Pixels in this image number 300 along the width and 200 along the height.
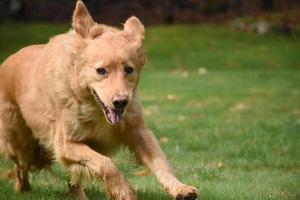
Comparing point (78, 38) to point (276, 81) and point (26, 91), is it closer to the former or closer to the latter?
point (26, 91)

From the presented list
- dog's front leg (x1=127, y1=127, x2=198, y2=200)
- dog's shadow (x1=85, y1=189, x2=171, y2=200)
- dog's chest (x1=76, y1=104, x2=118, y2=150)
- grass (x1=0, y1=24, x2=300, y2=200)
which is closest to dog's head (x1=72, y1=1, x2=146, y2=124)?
dog's chest (x1=76, y1=104, x2=118, y2=150)

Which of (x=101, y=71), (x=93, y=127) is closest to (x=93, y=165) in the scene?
(x=93, y=127)

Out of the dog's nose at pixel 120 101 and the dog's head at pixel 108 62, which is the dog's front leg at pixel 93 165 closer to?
the dog's head at pixel 108 62

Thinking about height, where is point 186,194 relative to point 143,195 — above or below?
above

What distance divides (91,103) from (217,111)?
373 inches

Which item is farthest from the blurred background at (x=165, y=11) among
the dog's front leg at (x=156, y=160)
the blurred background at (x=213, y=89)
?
the dog's front leg at (x=156, y=160)

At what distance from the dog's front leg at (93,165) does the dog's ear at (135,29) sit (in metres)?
1.08

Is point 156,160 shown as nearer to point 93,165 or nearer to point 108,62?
point 93,165

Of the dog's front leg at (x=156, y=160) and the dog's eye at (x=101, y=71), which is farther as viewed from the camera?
the dog's eye at (x=101, y=71)

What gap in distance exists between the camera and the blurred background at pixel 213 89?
833 cm

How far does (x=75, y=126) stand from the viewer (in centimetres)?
645

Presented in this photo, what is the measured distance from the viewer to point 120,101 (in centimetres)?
584

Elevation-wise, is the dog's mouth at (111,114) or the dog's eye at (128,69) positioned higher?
the dog's eye at (128,69)

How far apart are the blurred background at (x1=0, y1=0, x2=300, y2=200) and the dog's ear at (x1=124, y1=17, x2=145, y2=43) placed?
115 cm
